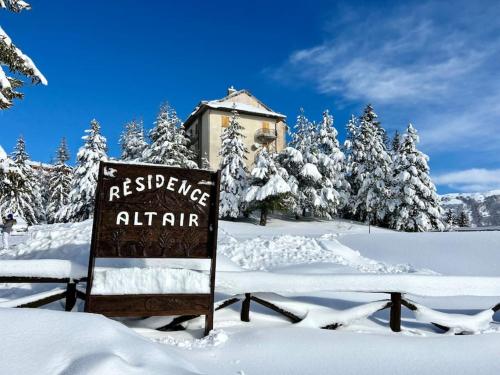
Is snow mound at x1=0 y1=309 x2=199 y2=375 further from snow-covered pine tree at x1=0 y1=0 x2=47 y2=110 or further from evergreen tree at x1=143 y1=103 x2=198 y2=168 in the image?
evergreen tree at x1=143 y1=103 x2=198 y2=168

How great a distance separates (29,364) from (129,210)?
7.00 feet

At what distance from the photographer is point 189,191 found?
499cm

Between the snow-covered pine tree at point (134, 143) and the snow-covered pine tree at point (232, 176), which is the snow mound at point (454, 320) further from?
the snow-covered pine tree at point (134, 143)

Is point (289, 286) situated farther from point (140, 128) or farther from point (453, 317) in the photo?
point (140, 128)

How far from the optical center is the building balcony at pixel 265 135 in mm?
48344

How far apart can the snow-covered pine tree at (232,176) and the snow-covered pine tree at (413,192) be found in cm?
1441

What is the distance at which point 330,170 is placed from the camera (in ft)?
128

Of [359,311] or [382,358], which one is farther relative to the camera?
[359,311]

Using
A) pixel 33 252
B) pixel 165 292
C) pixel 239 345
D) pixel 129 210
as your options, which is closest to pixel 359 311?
pixel 239 345

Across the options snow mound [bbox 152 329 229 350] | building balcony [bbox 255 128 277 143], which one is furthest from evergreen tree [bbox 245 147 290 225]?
snow mound [bbox 152 329 229 350]

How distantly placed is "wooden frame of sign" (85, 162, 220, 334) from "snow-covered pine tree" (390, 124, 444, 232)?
3320 centimetres

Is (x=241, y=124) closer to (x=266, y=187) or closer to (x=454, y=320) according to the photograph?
(x=266, y=187)

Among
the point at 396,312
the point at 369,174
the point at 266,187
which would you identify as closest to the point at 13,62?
the point at 396,312

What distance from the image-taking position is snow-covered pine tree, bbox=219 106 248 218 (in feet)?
111
